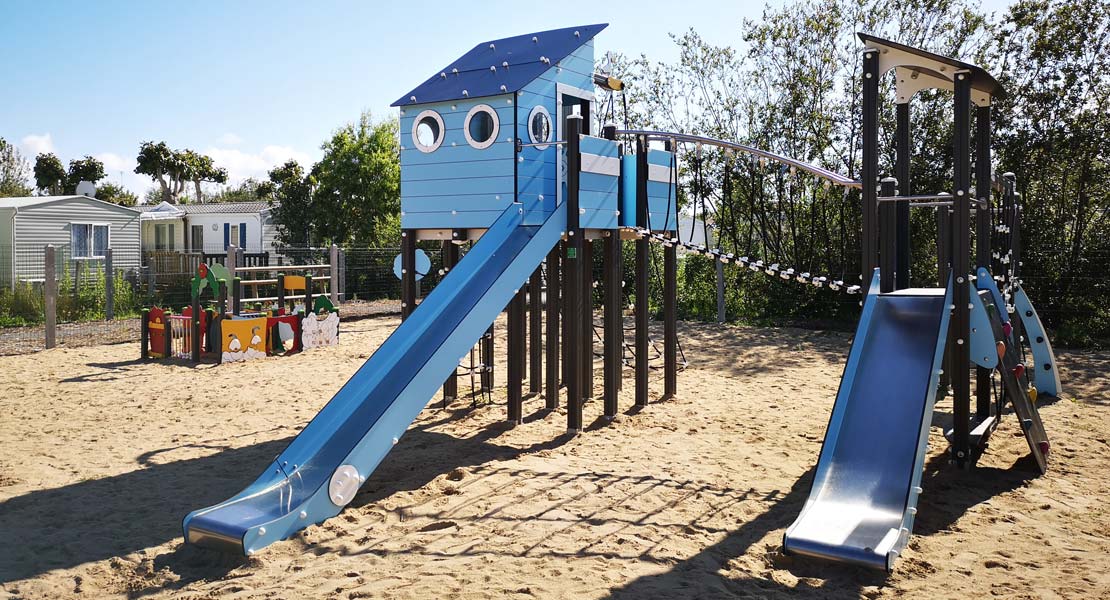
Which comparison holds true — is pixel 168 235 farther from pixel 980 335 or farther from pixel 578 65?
pixel 980 335

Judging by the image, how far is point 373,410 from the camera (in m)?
5.25

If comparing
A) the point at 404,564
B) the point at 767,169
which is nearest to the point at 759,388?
the point at 404,564

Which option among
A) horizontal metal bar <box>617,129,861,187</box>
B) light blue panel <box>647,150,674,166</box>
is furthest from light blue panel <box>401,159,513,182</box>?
light blue panel <box>647,150,674,166</box>

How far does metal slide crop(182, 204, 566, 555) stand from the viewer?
14.4 ft

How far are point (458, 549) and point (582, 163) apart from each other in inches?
156

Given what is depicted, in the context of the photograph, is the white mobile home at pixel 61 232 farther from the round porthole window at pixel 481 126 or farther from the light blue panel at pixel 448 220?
the round porthole window at pixel 481 126

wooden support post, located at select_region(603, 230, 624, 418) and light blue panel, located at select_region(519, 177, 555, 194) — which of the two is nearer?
light blue panel, located at select_region(519, 177, 555, 194)

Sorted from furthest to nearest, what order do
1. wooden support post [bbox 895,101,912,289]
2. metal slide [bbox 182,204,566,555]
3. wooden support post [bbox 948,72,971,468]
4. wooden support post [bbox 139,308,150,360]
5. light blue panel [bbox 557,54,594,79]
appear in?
1. wooden support post [bbox 139,308,150,360]
2. light blue panel [bbox 557,54,594,79]
3. wooden support post [bbox 895,101,912,289]
4. wooden support post [bbox 948,72,971,468]
5. metal slide [bbox 182,204,566,555]

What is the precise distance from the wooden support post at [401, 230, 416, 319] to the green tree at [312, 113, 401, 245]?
71.2ft

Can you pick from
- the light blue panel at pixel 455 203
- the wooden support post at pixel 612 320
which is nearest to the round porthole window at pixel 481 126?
the light blue panel at pixel 455 203

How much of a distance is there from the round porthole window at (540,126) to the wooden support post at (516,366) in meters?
1.39

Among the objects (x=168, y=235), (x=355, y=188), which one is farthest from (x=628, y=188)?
(x=168, y=235)

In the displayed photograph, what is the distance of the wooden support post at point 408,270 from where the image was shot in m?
7.93

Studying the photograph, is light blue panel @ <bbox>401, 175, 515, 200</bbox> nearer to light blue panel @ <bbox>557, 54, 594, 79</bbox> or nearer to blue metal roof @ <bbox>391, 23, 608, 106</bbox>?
blue metal roof @ <bbox>391, 23, 608, 106</bbox>
